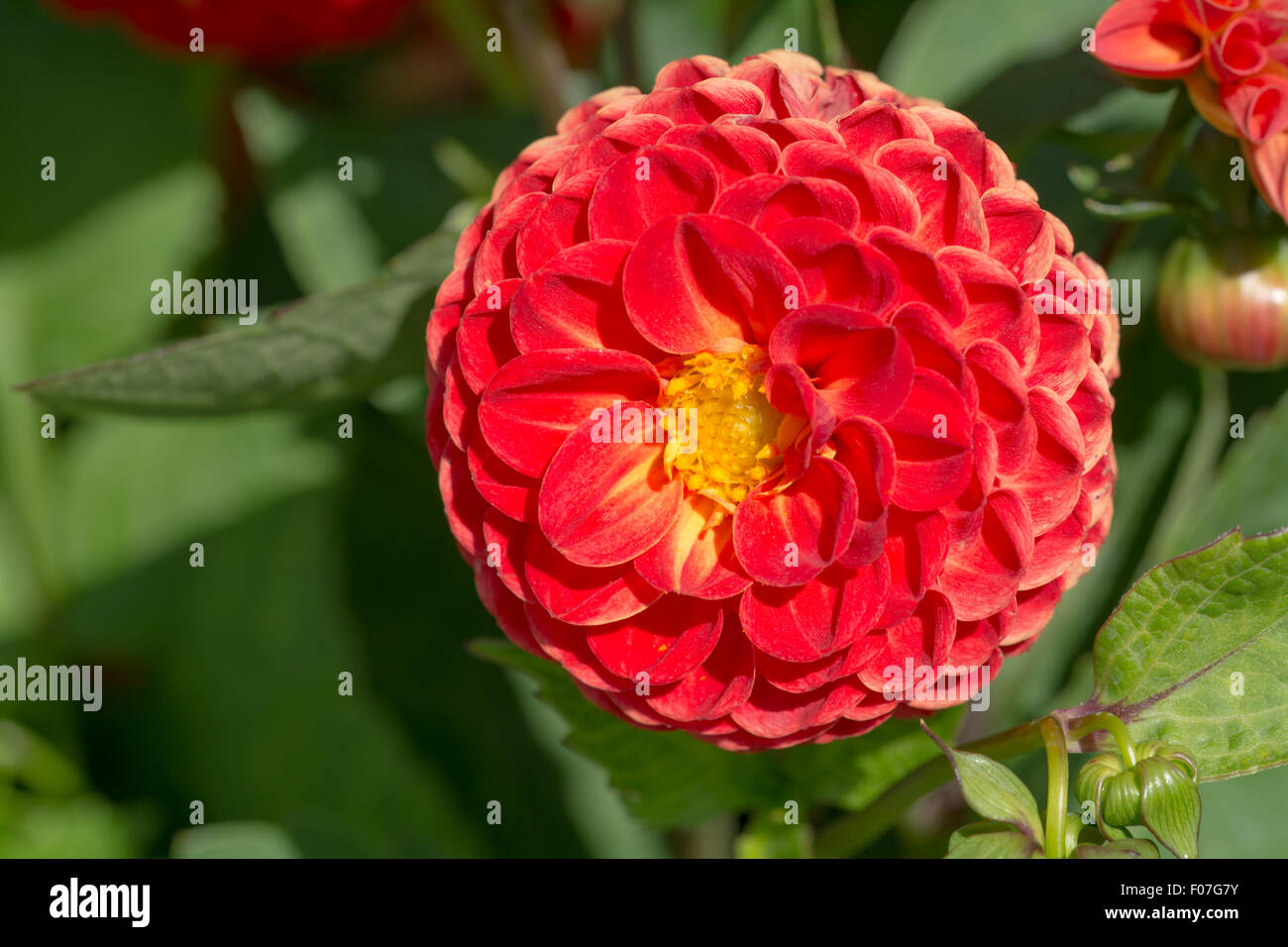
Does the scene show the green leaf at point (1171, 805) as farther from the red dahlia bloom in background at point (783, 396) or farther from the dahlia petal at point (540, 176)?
the dahlia petal at point (540, 176)

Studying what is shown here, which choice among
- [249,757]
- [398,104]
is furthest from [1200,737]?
[398,104]

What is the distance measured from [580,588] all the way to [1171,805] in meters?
0.28

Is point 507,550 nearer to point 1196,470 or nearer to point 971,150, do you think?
point 971,150

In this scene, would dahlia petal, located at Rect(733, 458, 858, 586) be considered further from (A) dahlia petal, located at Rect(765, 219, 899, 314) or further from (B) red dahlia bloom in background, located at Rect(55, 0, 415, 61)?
(B) red dahlia bloom in background, located at Rect(55, 0, 415, 61)

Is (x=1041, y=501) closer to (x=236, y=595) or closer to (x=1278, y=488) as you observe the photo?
(x=1278, y=488)

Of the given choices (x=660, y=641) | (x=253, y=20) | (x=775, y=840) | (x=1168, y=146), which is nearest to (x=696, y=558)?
(x=660, y=641)

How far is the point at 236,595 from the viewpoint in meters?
1.15

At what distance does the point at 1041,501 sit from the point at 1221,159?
28 cm

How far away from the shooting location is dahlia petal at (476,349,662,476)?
1.84ft

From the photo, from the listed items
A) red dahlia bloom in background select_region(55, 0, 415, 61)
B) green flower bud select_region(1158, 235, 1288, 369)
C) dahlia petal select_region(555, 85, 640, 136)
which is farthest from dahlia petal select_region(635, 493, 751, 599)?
red dahlia bloom in background select_region(55, 0, 415, 61)

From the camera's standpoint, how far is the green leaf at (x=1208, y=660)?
59cm

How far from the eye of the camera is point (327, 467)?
1164 millimetres

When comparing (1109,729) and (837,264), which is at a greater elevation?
(837,264)

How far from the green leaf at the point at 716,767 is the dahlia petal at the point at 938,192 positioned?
0.30 meters
